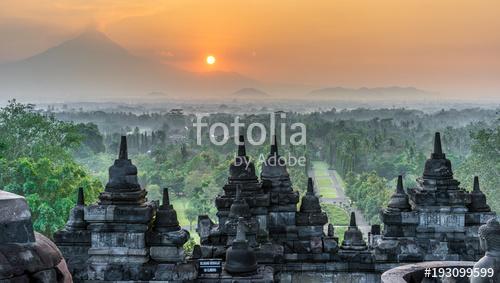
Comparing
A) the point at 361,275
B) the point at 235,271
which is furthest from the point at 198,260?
the point at 361,275

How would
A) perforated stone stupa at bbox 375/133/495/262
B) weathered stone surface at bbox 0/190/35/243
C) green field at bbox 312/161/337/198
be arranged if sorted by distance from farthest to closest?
green field at bbox 312/161/337/198 → perforated stone stupa at bbox 375/133/495/262 → weathered stone surface at bbox 0/190/35/243

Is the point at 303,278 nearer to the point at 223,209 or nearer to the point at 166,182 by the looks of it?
the point at 223,209

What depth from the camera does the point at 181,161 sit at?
199ft

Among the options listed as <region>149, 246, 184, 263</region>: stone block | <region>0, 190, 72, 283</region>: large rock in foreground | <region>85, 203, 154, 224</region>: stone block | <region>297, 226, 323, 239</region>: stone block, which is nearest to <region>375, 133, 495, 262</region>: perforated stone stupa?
<region>297, 226, 323, 239</region>: stone block

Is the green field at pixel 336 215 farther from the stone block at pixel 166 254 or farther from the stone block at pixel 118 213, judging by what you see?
the stone block at pixel 118 213

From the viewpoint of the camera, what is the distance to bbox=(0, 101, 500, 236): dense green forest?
2509 centimetres

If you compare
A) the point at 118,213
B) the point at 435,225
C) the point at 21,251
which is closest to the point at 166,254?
the point at 118,213

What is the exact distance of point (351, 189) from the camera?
5431cm

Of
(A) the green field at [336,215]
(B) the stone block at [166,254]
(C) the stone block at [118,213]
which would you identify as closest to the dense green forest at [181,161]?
(A) the green field at [336,215]

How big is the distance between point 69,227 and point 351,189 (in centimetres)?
4322

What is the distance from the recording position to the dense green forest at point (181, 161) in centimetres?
2509

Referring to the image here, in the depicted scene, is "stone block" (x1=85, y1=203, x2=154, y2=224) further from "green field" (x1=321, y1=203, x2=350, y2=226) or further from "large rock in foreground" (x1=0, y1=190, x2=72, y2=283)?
"green field" (x1=321, y1=203, x2=350, y2=226)

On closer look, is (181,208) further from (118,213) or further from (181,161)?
(118,213)

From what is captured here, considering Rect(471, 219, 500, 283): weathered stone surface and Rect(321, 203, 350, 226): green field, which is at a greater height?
Rect(471, 219, 500, 283): weathered stone surface
